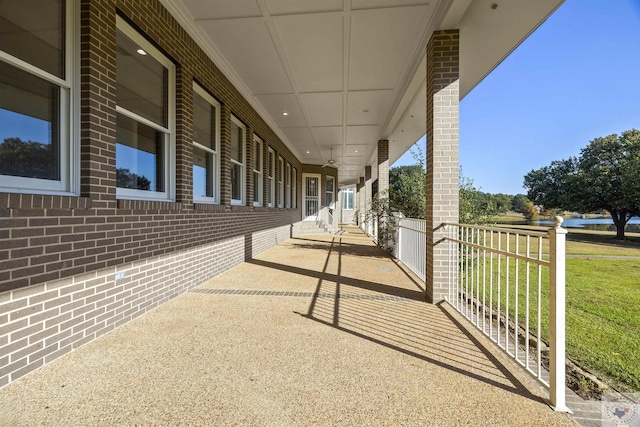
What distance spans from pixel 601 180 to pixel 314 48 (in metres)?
26.7

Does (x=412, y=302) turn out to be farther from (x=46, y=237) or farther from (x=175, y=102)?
(x=175, y=102)

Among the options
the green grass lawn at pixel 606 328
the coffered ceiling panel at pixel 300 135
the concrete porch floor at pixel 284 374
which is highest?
the coffered ceiling panel at pixel 300 135

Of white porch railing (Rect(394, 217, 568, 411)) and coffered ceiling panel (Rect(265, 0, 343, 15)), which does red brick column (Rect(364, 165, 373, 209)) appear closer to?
white porch railing (Rect(394, 217, 568, 411))

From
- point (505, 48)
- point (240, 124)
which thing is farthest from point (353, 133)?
point (505, 48)

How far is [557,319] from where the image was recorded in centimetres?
169

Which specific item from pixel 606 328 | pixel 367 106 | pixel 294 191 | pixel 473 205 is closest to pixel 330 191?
pixel 294 191

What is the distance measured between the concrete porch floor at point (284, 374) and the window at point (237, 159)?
10.4 feet

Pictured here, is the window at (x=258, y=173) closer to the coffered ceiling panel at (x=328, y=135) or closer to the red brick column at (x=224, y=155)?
the coffered ceiling panel at (x=328, y=135)

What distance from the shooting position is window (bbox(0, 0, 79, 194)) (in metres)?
2.00

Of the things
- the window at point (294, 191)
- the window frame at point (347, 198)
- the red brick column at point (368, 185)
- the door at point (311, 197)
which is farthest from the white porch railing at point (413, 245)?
the window frame at point (347, 198)

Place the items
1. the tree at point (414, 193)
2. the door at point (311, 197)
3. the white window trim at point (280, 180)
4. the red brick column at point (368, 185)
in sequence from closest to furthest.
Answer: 1. the tree at point (414, 193)
2. the white window trim at point (280, 180)
3. the red brick column at point (368, 185)
4. the door at point (311, 197)

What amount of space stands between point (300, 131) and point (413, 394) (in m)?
8.29

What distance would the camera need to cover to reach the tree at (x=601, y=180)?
1983 cm

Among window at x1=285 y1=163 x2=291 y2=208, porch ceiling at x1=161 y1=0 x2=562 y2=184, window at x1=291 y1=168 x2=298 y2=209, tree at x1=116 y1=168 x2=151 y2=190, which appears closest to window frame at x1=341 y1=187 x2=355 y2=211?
window at x1=291 y1=168 x2=298 y2=209
